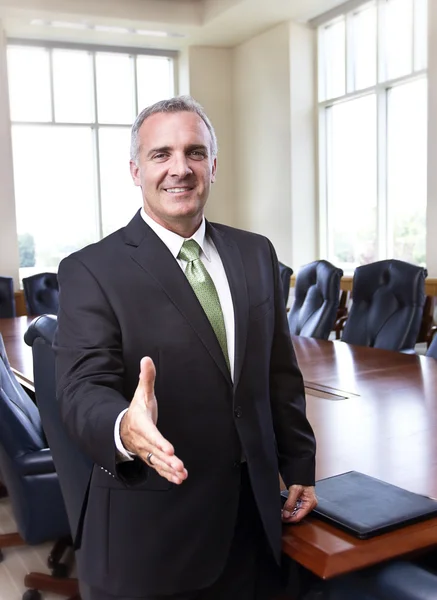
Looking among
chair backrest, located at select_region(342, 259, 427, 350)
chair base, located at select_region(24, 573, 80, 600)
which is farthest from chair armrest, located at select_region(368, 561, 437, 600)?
chair backrest, located at select_region(342, 259, 427, 350)

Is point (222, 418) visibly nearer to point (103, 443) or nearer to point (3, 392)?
point (103, 443)

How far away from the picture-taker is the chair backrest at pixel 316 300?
466 centimetres

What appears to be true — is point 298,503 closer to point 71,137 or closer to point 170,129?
point 170,129

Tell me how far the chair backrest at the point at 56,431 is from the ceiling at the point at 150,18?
706 centimetres

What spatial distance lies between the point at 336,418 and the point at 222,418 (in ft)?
3.57

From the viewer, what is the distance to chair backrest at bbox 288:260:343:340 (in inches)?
183

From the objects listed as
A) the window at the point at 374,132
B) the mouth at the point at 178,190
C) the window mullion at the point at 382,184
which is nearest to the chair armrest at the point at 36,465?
the mouth at the point at 178,190

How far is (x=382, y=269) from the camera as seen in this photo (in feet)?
14.4

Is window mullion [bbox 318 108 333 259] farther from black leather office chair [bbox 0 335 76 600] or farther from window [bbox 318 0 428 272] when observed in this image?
black leather office chair [bbox 0 335 76 600]

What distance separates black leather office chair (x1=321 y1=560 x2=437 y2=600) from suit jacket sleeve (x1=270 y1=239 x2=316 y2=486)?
0.22 metres

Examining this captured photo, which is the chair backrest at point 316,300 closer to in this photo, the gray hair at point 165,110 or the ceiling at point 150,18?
the gray hair at point 165,110

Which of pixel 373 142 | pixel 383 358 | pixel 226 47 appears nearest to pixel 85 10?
pixel 226 47

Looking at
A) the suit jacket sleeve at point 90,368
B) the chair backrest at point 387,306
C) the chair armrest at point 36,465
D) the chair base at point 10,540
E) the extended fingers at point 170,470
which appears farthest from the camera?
the chair backrest at point 387,306

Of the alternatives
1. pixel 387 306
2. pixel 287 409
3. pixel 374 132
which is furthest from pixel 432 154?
pixel 287 409
